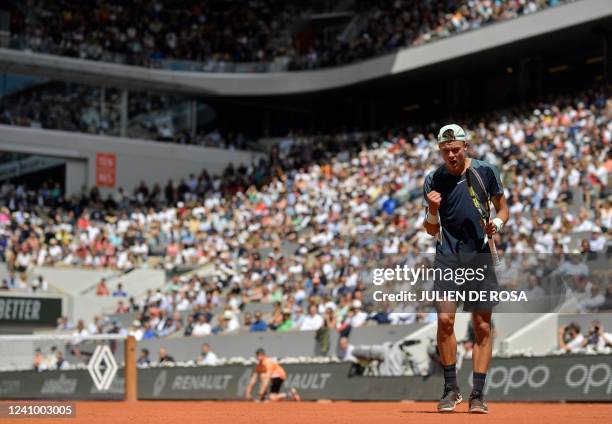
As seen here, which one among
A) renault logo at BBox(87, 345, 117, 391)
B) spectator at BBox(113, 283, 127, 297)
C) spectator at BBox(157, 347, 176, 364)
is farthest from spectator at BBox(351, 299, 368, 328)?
spectator at BBox(113, 283, 127, 297)

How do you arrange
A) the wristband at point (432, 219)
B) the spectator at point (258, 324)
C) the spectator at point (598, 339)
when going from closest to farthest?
1. the wristband at point (432, 219)
2. the spectator at point (598, 339)
3. the spectator at point (258, 324)

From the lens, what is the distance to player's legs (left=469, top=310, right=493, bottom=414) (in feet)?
29.4

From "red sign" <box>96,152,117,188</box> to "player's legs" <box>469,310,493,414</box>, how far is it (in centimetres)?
3622

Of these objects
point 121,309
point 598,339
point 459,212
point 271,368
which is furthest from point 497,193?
point 121,309

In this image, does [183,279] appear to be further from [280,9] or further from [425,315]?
[280,9]

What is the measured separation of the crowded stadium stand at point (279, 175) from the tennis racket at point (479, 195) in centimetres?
60

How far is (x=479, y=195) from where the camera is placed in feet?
30.0

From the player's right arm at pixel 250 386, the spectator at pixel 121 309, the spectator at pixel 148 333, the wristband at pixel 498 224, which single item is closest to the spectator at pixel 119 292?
the spectator at pixel 121 309

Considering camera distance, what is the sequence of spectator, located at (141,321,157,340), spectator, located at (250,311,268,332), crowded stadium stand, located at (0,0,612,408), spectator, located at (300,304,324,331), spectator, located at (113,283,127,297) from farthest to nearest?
1. spectator, located at (113,283,127,297)
2. spectator, located at (141,321,157,340)
3. spectator, located at (250,311,268,332)
4. spectator, located at (300,304,324,331)
5. crowded stadium stand, located at (0,0,612,408)

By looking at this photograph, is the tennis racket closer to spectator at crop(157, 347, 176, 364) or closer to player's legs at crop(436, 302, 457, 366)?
player's legs at crop(436, 302, 457, 366)

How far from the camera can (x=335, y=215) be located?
32281 millimetres

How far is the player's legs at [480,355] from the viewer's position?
8961mm

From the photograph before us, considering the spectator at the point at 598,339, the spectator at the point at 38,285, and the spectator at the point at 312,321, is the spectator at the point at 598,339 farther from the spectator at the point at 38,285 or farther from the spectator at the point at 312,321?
the spectator at the point at 38,285

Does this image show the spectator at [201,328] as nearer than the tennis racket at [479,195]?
No
